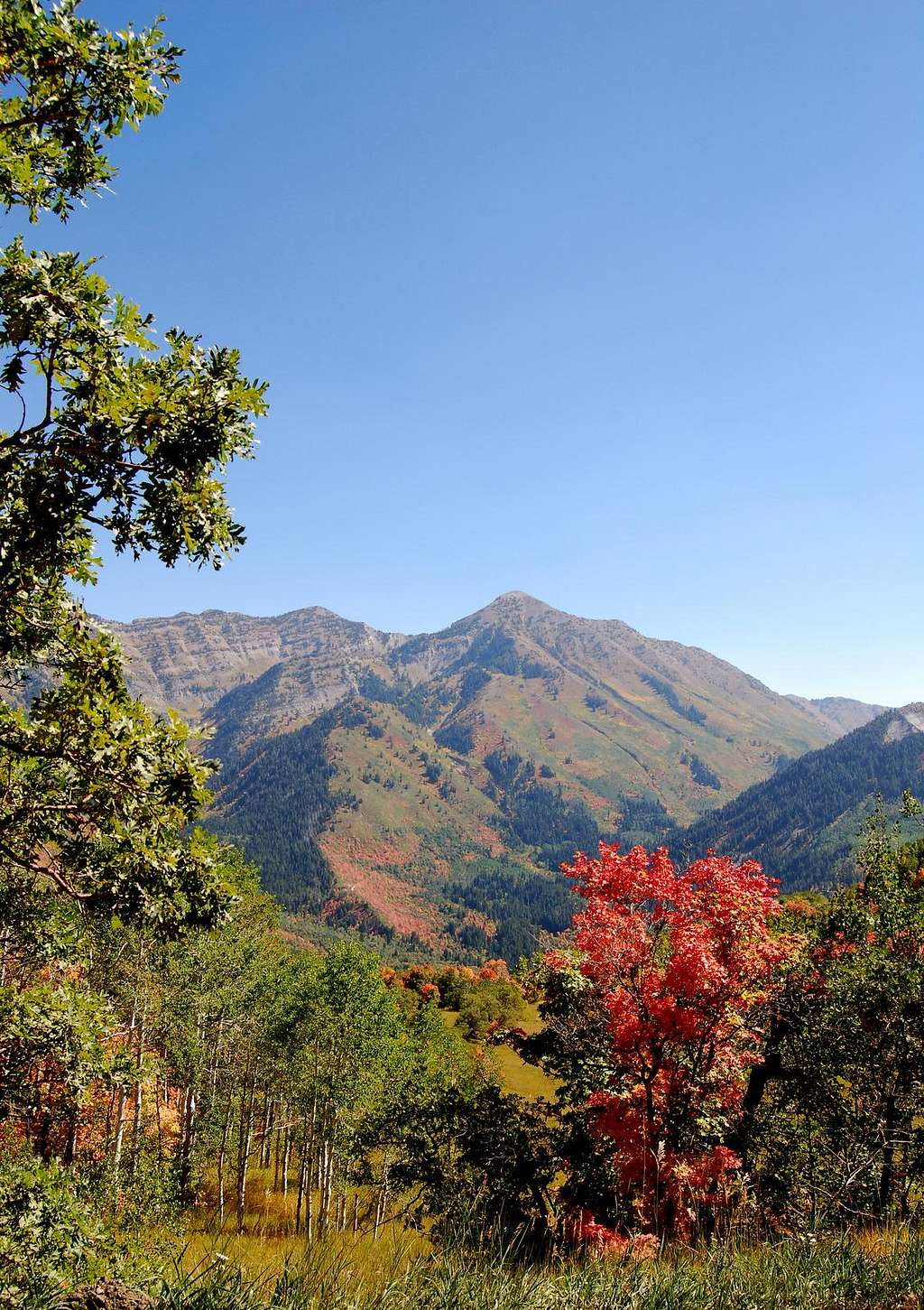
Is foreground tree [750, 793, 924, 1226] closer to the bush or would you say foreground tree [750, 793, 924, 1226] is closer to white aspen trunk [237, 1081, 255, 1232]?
the bush

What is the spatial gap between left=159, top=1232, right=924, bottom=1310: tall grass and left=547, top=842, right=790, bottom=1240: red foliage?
24.8 feet

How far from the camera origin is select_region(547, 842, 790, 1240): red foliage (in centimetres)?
1333

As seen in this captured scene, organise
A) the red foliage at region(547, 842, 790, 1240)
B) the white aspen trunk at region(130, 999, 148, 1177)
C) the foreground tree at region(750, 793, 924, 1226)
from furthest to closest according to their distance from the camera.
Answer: the white aspen trunk at region(130, 999, 148, 1177), the foreground tree at region(750, 793, 924, 1226), the red foliage at region(547, 842, 790, 1240)

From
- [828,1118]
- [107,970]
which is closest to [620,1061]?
[828,1118]

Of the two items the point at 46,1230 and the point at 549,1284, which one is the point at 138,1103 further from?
the point at 549,1284

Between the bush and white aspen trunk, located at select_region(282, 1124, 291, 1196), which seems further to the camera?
white aspen trunk, located at select_region(282, 1124, 291, 1196)

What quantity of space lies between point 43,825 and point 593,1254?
24.5 ft

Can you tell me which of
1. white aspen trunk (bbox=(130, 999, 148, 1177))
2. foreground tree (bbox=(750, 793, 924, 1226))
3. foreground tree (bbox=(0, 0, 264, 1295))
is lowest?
white aspen trunk (bbox=(130, 999, 148, 1177))

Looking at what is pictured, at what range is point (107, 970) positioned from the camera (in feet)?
84.6

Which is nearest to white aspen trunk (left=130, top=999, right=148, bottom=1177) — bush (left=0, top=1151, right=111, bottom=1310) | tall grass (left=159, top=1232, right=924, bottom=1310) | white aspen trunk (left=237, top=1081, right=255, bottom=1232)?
white aspen trunk (left=237, top=1081, right=255, bottom=1232)

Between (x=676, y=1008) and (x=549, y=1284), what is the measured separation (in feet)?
32.0

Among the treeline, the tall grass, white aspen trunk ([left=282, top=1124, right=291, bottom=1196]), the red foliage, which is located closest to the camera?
the tall grass

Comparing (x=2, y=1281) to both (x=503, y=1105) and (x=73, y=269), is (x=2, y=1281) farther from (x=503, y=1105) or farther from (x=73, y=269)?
(x=503, y=1105)

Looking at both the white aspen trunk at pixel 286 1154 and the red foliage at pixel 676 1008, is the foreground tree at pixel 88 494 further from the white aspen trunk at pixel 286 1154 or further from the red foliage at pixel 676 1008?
the white aspen trunk at pixel 286 1154
